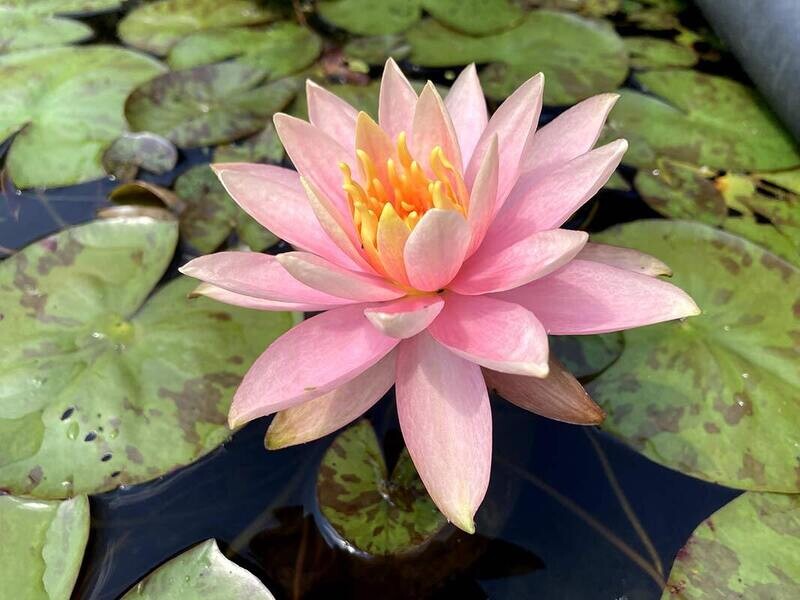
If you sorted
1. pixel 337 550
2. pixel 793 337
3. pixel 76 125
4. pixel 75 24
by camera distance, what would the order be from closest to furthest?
pixel 337 550
pixel 793 337
pixel 76 125
pixel 75 24

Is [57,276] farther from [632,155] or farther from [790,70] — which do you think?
[790,70]

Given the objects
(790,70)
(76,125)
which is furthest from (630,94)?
(76,125)

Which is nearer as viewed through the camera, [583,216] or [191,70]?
[583,216]

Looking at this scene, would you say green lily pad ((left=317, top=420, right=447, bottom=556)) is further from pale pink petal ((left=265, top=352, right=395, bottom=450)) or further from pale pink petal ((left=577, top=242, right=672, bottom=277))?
pale pink petal ((left=577, top=242, right=672, bottom=277))

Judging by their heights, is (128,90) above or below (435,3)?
below

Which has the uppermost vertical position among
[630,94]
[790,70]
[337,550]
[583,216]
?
[790,70]

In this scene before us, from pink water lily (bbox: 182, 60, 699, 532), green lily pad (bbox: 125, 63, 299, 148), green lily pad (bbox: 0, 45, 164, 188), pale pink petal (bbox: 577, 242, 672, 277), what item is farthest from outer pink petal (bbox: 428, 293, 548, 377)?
green lily pad (bbox: 0, 45, 164, 188)
